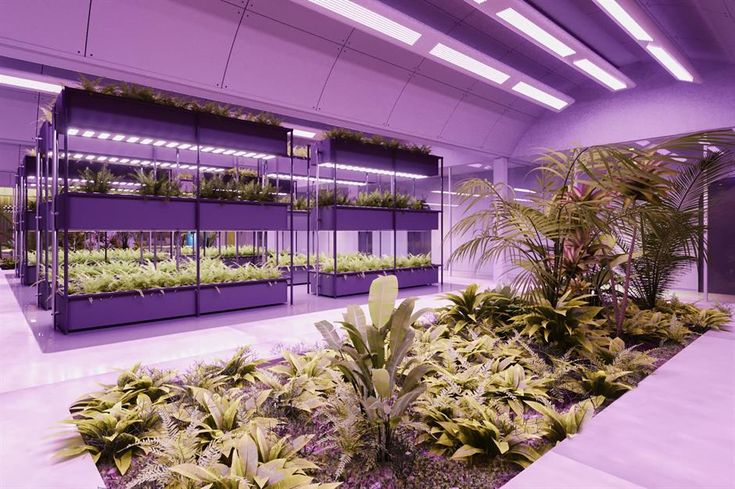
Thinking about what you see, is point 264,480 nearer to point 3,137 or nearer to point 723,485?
point 723,485

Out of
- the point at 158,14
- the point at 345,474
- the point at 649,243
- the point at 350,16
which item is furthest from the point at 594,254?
the point at 158,14

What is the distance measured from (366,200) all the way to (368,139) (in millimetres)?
1176

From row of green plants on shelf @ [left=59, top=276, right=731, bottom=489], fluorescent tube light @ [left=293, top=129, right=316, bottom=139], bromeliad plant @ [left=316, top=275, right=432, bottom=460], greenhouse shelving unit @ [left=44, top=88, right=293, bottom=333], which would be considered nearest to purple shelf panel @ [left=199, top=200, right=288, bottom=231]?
greenhouse shelving unit @ [left=44, top=88, right=293, bottom=333]

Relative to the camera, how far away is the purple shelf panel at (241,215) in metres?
6.02

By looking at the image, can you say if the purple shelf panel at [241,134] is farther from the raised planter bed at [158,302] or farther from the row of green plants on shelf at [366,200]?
the raised planter bed at [158,302]

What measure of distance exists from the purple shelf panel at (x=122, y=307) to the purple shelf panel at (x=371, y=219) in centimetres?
278

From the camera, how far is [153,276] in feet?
18.4

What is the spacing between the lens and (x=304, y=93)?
699cm

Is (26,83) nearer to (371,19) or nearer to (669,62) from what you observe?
(371,19)

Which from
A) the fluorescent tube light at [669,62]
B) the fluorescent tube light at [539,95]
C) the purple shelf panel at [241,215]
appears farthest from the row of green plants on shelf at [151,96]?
the fluorescent tube light at [669,62]

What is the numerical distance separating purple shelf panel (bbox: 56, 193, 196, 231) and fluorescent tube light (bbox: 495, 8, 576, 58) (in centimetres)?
468

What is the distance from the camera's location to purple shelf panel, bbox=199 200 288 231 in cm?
602

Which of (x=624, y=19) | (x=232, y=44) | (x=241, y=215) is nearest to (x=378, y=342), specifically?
(x=241, y=215)

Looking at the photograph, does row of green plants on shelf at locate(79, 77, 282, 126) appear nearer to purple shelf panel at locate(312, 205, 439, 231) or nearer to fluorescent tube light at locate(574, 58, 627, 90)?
purple shelf panel at locate(312, 205, 439, 231)
